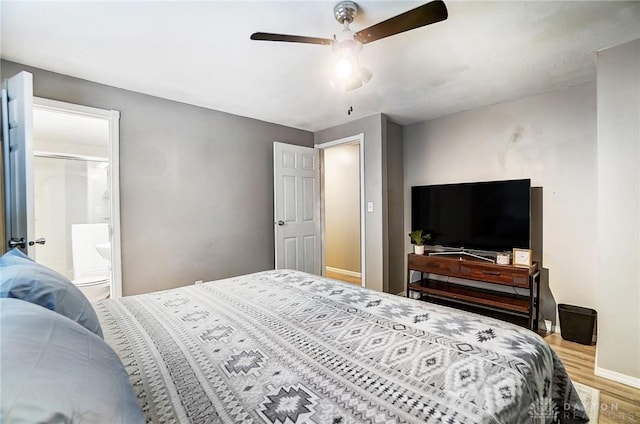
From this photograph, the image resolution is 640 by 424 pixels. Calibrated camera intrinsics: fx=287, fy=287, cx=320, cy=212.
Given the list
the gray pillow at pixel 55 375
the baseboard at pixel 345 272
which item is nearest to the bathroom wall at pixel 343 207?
the baseboard at pixel 345 272

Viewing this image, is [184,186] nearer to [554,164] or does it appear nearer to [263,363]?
[263,363]

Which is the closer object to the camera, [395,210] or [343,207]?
[395,210]

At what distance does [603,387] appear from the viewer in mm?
2010

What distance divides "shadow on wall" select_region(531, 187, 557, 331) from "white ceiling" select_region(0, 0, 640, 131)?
1.13m

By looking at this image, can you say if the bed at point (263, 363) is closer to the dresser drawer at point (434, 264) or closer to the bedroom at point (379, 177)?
the bedroom at point (379, 177)

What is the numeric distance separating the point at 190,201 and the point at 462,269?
3113mm

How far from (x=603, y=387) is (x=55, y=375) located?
9.95ft

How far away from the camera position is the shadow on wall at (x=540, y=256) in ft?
9.68

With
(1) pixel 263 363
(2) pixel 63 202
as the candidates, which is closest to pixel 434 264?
(1) pixel 263 363

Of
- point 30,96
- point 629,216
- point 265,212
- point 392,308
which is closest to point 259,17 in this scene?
point 30,96

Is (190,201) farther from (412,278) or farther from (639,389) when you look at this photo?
(639,389)

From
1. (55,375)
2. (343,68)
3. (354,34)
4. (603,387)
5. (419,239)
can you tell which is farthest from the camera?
(419,239)

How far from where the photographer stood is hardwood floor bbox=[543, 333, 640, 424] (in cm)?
173

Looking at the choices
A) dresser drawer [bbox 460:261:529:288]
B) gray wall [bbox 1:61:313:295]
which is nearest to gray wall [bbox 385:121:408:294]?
dresser drawer [bbox 460:261:529:288]
